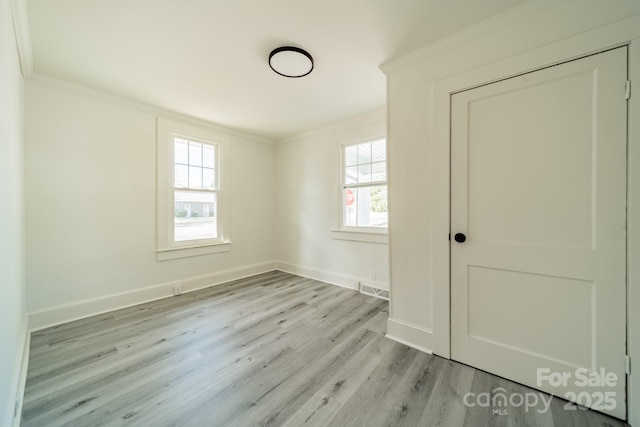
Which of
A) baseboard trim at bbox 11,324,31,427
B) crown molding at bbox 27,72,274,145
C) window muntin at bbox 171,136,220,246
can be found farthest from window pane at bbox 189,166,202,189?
baseboard trim at bbox 11,324,31,427

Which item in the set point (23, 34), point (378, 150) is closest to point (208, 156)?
point (23, 34)

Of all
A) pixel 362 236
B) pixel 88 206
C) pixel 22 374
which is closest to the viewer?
pixel 22 374

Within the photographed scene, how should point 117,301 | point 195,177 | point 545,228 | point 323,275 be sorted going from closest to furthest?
point 545,228
point 117,301
point 195,177
point 323,275

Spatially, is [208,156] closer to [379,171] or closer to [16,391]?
[379,171]

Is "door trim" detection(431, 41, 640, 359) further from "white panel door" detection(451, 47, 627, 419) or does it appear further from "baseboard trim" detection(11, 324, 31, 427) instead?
"baseboard trim" detection(11, 324, 31, 427)

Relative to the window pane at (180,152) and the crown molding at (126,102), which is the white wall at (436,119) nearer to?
the crown molding at (126,102)

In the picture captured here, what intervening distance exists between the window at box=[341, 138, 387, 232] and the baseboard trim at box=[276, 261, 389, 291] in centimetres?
76

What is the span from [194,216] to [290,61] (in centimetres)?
265

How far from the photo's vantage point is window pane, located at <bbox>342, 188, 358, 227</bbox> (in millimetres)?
3664

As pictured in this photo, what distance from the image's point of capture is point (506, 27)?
1.63 metres

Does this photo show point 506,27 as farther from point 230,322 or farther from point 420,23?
point 230,322

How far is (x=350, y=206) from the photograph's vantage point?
3.72 m

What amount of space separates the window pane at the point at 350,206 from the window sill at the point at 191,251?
6.63 feet

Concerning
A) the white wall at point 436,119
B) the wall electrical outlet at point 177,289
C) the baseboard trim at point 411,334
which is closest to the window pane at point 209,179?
the wall electrical outlet at point 177,289
